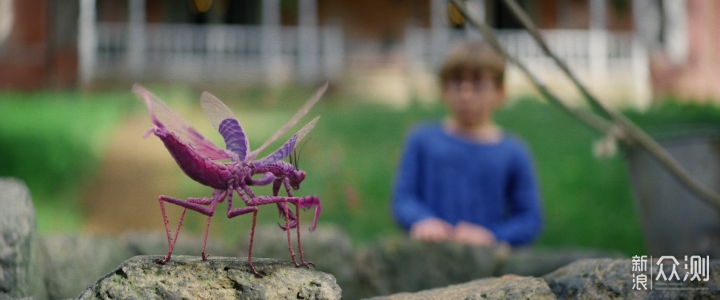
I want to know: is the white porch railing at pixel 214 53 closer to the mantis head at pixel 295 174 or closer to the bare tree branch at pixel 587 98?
the bare tree branch at pixel 587 98

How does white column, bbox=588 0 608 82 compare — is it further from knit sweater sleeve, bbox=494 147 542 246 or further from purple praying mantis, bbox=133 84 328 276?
purple praying mantis, bbox=133 84 328 276

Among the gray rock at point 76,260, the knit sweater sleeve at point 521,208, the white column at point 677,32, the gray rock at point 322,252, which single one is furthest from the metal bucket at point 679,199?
the white column at point 677,32

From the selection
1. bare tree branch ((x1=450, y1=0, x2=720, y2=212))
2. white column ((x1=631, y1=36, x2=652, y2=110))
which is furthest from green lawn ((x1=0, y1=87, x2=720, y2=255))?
white column ((x1=631, y1=36, x2=652, y2=110))

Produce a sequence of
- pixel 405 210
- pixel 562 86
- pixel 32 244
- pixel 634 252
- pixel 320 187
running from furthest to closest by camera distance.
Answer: pixel 562 86, pixel 320 187, pixel 634 252, pixel 405 210, pixel 32 244

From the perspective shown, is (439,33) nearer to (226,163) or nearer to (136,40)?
(136,40)

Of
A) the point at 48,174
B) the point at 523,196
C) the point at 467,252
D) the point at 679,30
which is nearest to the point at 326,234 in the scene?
the point at 467,252

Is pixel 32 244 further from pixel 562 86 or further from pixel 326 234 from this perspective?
pixel 562 86
